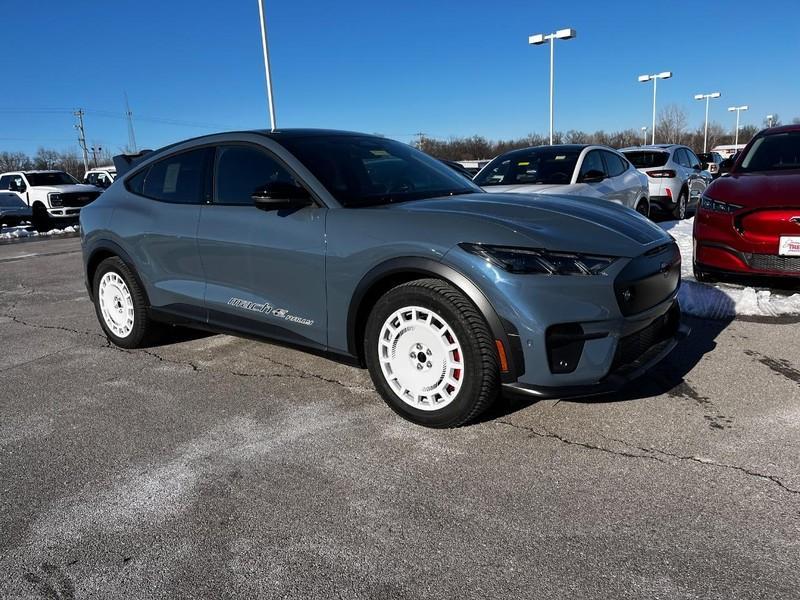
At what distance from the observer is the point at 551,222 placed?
129 inches

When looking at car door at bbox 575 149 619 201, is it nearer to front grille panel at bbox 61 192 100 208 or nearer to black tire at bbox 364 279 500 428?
black tire at bbox 364 279 500 428

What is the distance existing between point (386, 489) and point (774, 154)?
633 centimetres

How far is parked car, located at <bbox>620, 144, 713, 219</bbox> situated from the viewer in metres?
12.2

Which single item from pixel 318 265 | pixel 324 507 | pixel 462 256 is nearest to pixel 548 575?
pixel 324 507

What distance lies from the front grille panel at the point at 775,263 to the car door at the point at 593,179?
2524 millimetres

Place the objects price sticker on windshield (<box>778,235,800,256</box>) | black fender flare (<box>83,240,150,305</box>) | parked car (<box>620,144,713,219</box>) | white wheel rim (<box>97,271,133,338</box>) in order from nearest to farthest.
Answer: black fender flare (<box>83,240,150,305</box>) → white wheel rim (<box>97,271,133,338</box>) → price sticker on windshield (<box>778,235,800,256</box>) → parked car (<box>620,144,713,219</box>)

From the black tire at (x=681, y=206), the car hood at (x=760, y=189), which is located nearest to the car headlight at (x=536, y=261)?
the car hood at (x=760, y=189)

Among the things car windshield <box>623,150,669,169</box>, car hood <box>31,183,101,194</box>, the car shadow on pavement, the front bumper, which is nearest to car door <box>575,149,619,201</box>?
the car shadow on pavement

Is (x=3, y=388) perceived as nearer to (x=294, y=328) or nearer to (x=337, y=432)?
(x=294, y=328)

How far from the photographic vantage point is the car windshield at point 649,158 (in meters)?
12.5

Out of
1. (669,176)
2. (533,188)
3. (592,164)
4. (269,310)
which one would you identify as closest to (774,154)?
(592,164)

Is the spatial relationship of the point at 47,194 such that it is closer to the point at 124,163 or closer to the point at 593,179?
the point at 124,163

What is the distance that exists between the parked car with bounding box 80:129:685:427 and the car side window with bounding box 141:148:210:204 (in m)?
0.01

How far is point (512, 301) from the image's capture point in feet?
9.57
